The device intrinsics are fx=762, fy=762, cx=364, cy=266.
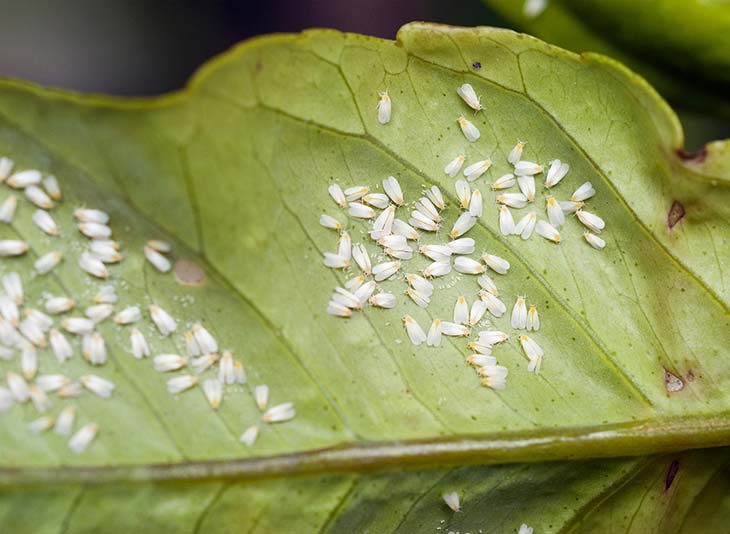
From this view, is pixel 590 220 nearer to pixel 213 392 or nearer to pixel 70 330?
pixel 213 392

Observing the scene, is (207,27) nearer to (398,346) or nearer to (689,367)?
(398,346)

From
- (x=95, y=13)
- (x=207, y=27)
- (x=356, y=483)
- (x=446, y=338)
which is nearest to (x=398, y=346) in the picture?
(x=446, y=338)

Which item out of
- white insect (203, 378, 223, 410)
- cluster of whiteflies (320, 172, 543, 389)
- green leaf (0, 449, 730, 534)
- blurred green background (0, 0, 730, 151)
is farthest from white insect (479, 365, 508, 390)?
blurred green background (0, 0, 730, 151)

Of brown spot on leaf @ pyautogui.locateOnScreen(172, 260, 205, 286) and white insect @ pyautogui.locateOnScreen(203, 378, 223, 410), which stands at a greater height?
brown spot on leaf @ pyautogui.locateOnScreen(172, 260, 205, 286)

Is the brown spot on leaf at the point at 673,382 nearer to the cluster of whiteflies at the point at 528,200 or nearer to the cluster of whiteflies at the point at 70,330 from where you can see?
the cluster of whiteflies at the point at 528,200

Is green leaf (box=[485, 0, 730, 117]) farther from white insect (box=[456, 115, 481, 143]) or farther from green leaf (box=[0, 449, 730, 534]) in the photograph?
green leaf (box=[0, 449, 730, 534])

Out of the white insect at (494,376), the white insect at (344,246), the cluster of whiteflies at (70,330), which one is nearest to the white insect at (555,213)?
the white insect at (494,376)
